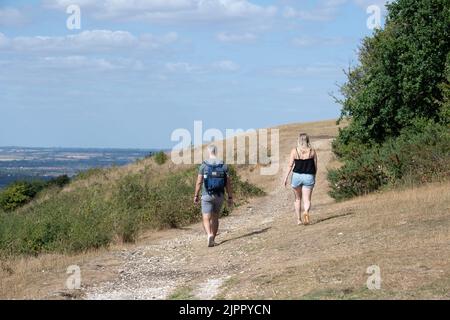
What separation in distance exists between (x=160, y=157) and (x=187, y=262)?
36.0 metres

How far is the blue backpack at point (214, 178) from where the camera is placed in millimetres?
12445

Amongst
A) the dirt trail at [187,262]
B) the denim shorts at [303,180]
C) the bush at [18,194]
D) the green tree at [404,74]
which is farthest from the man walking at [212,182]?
the bush at [18,194]

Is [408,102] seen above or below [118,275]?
above

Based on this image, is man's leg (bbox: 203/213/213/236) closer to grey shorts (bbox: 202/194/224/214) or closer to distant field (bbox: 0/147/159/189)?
grey shorts (bbox: 202/194/224/214)

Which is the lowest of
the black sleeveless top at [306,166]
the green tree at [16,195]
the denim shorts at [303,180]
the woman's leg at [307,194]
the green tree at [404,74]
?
the green tree at [16,195]

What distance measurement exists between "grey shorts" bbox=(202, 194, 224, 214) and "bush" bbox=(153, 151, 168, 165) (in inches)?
1347

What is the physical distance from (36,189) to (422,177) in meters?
33.6

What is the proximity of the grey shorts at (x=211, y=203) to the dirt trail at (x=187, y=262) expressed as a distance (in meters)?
0.72

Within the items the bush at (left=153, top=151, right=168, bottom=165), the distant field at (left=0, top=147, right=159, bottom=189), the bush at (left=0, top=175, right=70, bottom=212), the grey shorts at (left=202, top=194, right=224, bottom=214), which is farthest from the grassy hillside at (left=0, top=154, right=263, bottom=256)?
the distant field at (left=0, top=147, right=159, bottom=189)

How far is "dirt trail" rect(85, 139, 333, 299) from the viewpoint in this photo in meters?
9.74

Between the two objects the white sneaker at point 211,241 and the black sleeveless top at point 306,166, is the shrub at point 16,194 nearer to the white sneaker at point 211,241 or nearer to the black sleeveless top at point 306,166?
the white sneaker at point 211,241
